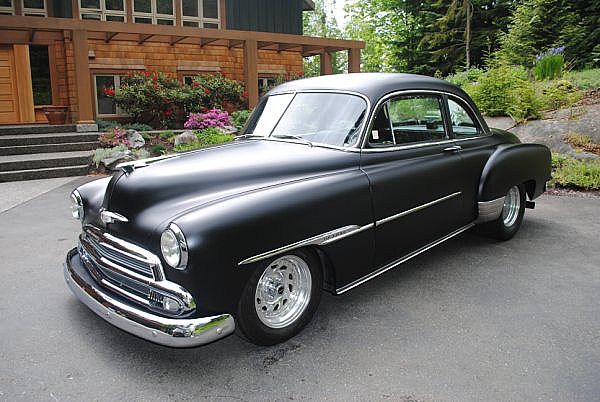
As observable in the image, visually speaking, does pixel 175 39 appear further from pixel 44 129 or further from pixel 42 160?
pixel 42 160

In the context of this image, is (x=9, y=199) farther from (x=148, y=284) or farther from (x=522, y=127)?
(x=522, y=127)

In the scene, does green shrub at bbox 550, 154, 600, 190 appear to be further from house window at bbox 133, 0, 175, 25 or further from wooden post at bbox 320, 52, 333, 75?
house window at bbox 133, 0, 175, 25

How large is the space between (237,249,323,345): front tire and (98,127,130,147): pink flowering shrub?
9437 millimetres

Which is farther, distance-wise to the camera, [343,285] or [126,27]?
[126,27]

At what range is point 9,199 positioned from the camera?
311 inches

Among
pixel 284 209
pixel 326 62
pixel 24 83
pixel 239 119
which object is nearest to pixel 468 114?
pixel 284 209

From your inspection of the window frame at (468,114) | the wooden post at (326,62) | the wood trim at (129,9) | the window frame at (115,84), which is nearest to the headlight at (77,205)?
the window frame at (468,114)

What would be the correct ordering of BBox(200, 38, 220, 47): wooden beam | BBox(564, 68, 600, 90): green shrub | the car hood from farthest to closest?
BBox(200, 38, 220, 47): wooden beam → BBox(564, 68, 600, 90): green shrub → the car hood

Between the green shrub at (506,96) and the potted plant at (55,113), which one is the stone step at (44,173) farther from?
the green shrub at (506,96)

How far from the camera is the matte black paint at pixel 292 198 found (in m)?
2.73

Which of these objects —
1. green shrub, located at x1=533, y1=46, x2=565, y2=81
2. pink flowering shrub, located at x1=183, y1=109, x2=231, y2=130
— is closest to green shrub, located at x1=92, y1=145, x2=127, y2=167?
pink flowering shrub, located at x1=183, y1=109, x2=231, y2=130

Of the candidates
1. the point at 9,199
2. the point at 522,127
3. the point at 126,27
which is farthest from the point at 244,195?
the point at 126,27

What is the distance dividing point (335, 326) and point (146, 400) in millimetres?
1352

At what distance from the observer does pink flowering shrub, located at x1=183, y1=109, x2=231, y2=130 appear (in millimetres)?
13078
